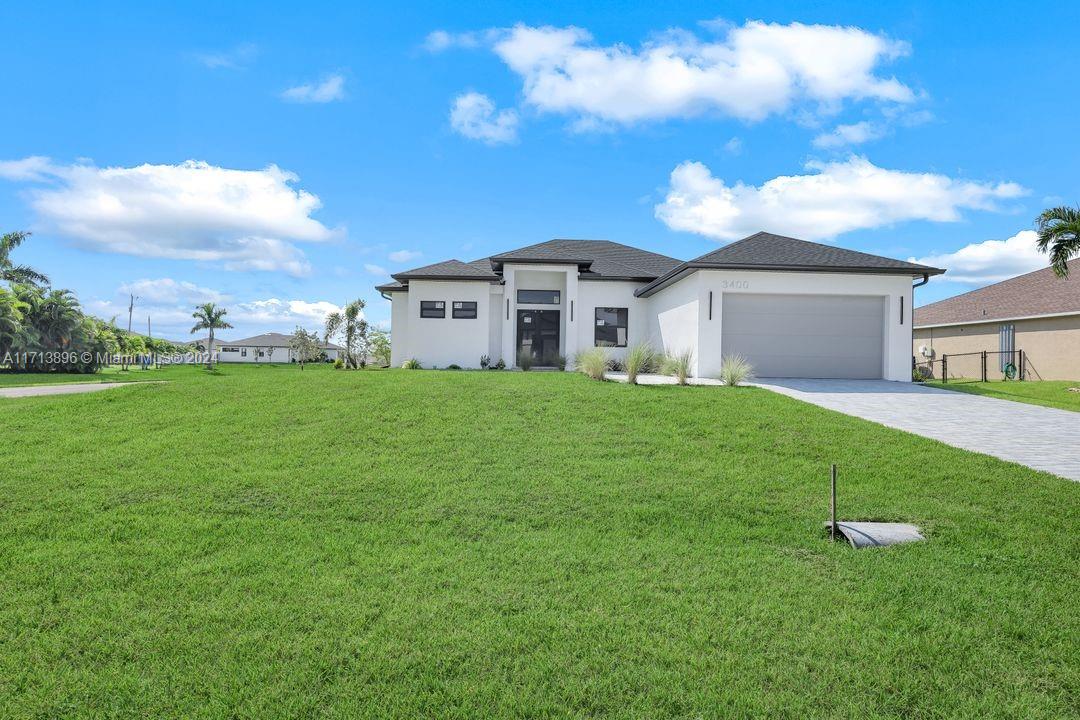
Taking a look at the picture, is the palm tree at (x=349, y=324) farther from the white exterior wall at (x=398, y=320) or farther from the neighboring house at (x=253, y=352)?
the neighboring house at (x=253, y=352)

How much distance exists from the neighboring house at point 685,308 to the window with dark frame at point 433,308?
0.13ft

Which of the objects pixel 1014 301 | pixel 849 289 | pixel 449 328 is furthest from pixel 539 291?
pixel 1014 301

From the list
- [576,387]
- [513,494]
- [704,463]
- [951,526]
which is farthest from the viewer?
[576,387]

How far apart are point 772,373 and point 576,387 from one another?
8.09 meters

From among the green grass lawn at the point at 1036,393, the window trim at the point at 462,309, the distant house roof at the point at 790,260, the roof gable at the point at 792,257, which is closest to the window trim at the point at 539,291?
the window trim at the point at 462,309

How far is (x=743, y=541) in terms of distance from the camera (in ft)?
18.0

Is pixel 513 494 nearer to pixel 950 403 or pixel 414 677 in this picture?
pixel 414 677

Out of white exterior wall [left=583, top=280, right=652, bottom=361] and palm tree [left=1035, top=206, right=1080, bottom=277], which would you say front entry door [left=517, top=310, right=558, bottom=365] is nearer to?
white exterior wall [left=583, top=280, right=652, bottom=361]

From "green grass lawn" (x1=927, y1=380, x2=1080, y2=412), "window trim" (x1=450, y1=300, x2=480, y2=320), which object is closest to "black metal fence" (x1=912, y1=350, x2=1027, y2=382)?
"green grass lawn" (x1=927, y1=380, x2=1080, y2=412)

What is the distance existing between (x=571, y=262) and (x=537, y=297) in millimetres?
2130

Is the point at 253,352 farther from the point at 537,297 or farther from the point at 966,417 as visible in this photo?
the point at 966,417

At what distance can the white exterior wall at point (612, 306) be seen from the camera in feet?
75.7

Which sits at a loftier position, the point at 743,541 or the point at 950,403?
the point at 950,403

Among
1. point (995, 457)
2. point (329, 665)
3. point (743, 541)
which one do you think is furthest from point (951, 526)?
point (329, 665)
